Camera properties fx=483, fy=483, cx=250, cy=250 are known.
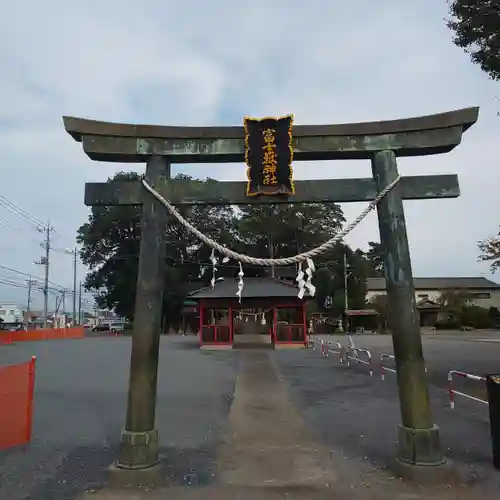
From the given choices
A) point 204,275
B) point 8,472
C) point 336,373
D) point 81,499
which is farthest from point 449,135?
point 204,275

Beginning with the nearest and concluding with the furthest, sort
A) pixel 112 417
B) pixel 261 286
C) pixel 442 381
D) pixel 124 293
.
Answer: pixel 112 417 < pixel 442 381 < pixel 261 286 < pixel 124 293

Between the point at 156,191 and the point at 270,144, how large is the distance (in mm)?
1413

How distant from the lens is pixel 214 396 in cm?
1127

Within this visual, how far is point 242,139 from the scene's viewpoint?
5602 millimetres

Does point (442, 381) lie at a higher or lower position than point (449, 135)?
lower

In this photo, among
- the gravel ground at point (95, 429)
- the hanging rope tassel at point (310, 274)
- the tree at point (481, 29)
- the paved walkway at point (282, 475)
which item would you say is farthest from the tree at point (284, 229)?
the hanging rope tassel at point (310, 274)

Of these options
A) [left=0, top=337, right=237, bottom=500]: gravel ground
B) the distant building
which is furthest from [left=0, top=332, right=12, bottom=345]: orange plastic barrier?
the distant building

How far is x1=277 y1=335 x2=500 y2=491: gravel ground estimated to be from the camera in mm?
5832

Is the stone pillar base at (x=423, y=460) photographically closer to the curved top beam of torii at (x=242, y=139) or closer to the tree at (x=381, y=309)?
the curved top beam of torii at (x=242, y=139)

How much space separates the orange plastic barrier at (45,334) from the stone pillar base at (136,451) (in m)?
35.7

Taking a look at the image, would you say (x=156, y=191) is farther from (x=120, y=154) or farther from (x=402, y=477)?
(x=402, y=477)

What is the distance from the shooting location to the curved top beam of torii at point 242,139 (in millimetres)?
5461

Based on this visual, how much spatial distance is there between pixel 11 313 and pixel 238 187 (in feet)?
371

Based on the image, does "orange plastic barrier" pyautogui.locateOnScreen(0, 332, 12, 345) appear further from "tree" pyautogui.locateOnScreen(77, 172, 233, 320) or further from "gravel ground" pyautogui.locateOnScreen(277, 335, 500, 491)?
"gravel ground" pyautogui.locateOnScreen(277, 335, 500, 491)
